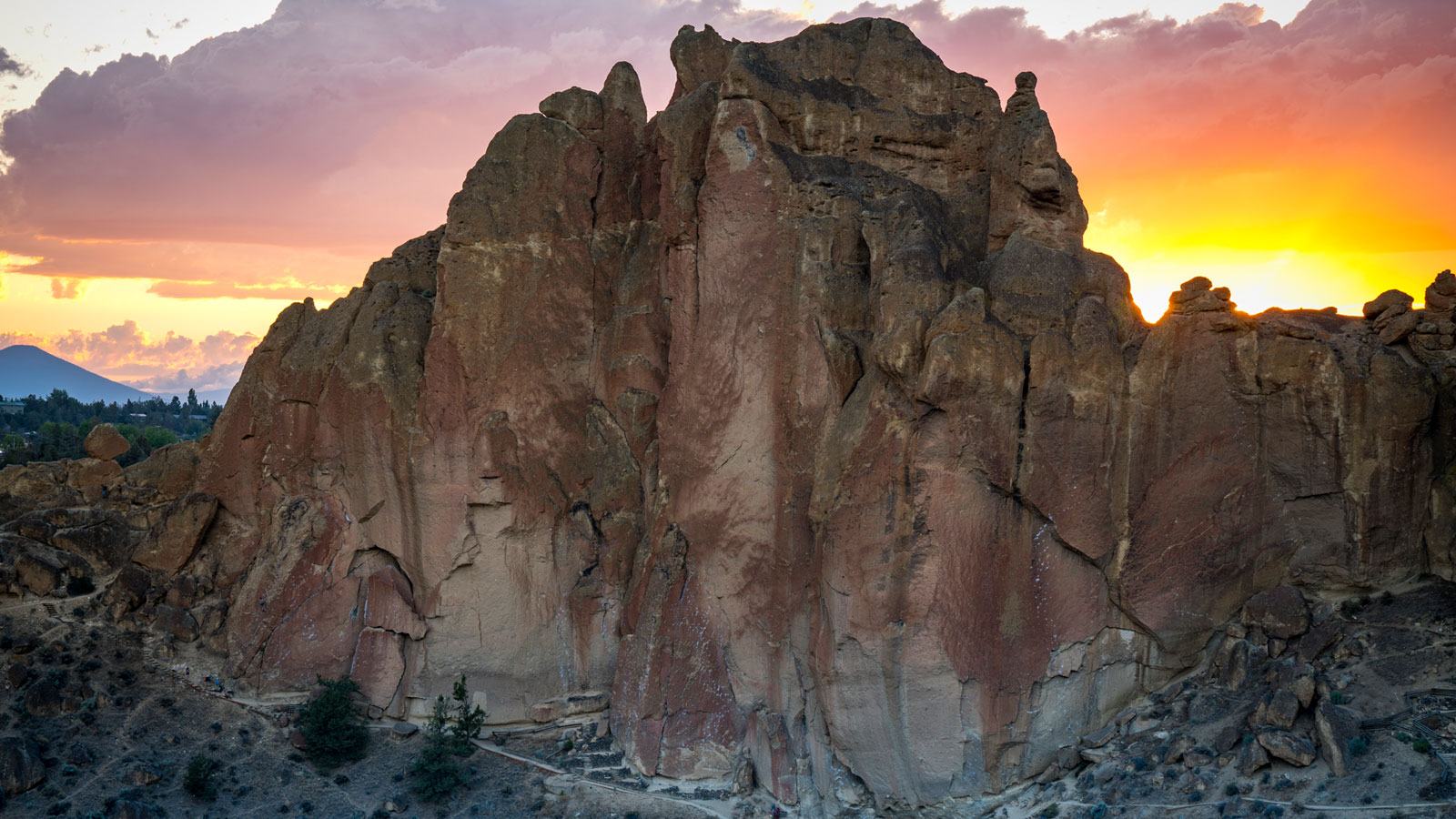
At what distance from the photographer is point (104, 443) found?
149 ft

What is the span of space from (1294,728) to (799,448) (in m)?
15.4

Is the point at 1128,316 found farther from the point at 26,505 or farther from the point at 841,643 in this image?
the point at 26,505

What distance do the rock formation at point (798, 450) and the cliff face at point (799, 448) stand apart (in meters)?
0.11

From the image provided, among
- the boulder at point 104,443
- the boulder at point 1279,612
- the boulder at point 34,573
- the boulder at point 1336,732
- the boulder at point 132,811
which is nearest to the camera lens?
the boulder at point 1336,732

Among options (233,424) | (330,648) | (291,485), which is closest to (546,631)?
(330,648)

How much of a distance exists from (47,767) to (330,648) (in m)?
8.93

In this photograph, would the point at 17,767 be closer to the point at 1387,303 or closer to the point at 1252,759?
the point at 1252,759

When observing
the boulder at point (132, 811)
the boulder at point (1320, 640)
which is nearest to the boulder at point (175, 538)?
the boulder at point (132, 811)

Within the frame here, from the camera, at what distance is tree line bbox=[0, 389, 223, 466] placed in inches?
2650

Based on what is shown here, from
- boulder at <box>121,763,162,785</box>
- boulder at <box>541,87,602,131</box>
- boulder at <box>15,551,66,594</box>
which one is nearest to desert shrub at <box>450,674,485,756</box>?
boulder at <box>121,763,162,785</box>

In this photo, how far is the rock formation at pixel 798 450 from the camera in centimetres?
3131

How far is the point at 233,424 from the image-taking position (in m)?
42.4

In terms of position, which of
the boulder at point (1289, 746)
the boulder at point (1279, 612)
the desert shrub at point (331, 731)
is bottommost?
the desert shrub at point (331, 731)

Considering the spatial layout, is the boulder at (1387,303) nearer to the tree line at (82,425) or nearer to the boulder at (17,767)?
the boulder at (17,767)
